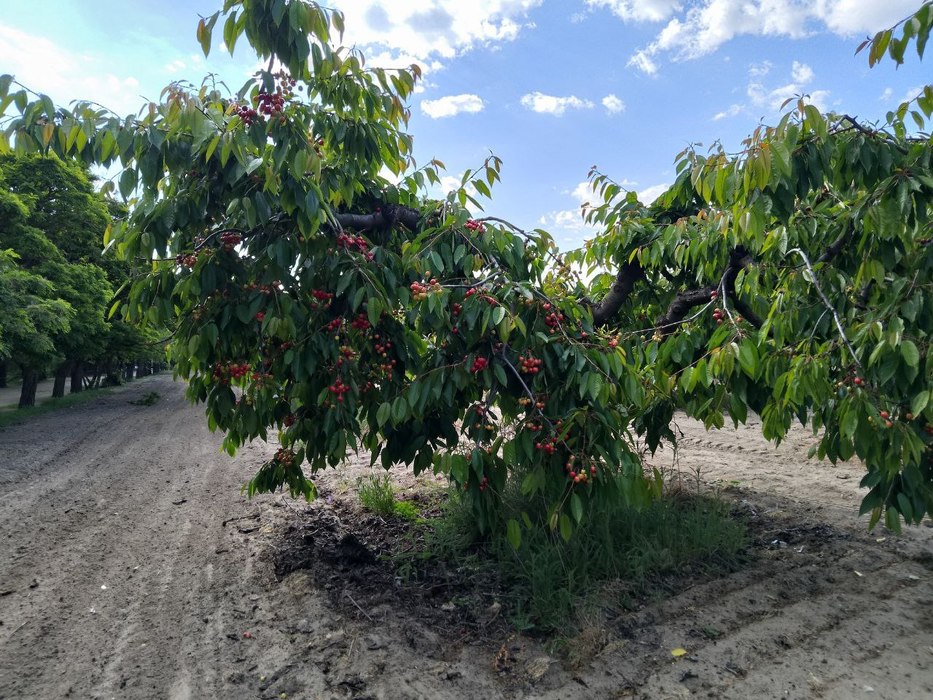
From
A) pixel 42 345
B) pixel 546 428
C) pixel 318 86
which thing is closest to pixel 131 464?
pixel 42 345

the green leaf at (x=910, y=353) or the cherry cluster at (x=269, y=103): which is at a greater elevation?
the cherry cluster at (x=269, y=103)

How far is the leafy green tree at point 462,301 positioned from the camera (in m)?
2.55

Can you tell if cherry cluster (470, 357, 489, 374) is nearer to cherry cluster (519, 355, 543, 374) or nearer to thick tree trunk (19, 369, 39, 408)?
cherry cluster (519, 355, 543, 374)

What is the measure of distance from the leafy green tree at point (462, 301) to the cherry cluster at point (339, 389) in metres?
0.02

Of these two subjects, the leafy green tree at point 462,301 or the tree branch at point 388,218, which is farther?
the tree branch at point 388,218

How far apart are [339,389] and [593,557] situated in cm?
212

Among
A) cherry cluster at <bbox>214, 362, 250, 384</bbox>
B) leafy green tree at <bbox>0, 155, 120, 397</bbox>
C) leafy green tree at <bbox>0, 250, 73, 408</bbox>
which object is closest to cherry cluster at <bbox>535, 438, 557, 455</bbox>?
cherry cluster at <bbox>214, 362, 250, 384</bbox>

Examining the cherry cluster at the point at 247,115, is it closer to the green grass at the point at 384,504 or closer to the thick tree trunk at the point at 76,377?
the green grass at the point at 384,504

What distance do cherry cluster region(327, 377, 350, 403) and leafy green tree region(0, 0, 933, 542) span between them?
0.06ft

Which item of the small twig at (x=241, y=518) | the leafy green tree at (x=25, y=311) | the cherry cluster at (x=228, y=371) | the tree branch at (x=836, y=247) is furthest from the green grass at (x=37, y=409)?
the tree branch at (x=836, y=247)

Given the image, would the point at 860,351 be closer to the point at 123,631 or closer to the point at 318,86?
the point at 318,86

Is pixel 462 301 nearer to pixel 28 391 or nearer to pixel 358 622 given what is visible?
pixel 358 622

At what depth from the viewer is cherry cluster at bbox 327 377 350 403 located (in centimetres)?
304

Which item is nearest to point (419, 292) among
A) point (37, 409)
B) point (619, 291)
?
point (619, 291)
